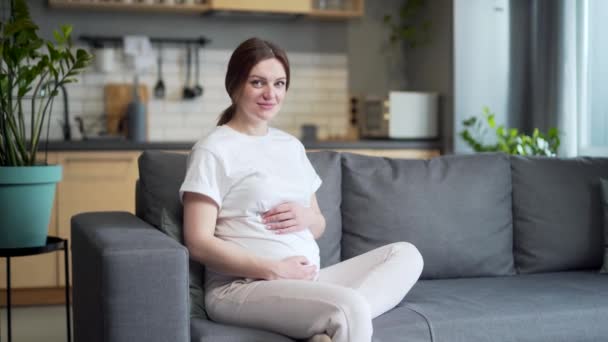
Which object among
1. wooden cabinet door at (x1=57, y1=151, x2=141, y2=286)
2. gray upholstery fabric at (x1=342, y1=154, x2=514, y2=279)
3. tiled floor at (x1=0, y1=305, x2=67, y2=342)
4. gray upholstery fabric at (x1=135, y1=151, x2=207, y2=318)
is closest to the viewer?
gray upholstery fabric at (x1=135, y1=151, x2=207, y2=318)

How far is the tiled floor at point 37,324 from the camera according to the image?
360 centimetres

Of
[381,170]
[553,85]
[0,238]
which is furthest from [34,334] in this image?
[553,85]

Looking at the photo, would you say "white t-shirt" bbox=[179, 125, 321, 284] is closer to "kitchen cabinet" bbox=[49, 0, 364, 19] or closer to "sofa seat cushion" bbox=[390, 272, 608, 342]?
Result: "sofa seat cushion" bbox=[390, 272, 608, 342]

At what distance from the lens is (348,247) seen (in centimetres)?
271

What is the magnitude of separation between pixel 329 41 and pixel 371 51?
0.30 m

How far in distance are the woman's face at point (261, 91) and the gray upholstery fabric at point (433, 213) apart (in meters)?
0.61

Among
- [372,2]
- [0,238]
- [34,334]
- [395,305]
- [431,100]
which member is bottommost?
[34,334]

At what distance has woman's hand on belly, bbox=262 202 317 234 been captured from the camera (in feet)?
7.20

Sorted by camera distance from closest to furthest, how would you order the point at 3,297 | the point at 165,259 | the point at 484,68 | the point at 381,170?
the point at 165,259, the point at 381,170, the point at 3,297, the point at 484,68

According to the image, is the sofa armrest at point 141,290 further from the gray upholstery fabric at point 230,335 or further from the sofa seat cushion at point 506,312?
the sofa seat cushion at point 506,312

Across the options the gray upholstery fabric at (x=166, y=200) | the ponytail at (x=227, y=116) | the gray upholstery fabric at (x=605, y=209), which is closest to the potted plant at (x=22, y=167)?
the gray upholstery fabric at (x=166, y=200)

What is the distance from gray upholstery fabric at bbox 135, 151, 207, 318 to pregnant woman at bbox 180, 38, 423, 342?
0.07 meters

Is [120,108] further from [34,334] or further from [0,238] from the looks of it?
[0,238]

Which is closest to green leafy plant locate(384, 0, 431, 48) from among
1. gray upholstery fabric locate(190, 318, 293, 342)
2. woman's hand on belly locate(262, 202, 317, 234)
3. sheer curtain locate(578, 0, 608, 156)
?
sheer curtain locate(578, 0, 608, 156)
